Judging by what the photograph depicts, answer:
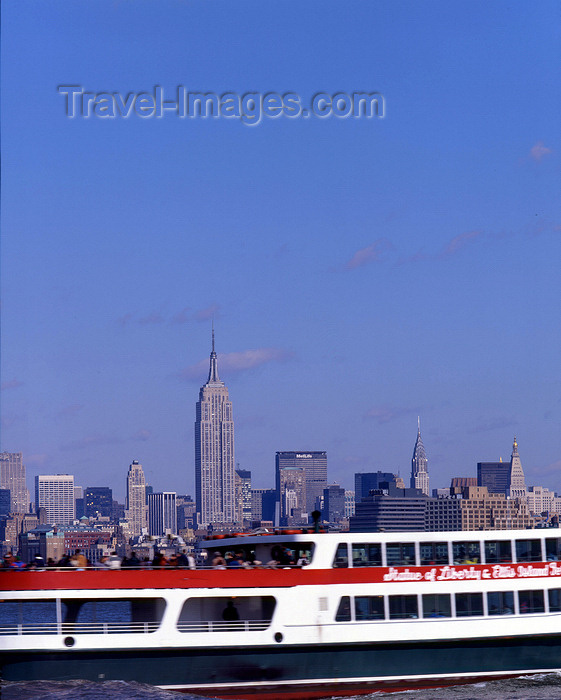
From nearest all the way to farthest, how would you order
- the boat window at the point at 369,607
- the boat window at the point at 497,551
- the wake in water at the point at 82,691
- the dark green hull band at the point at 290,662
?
the wake in water at the point at 82,691
the dark green hull band at the point at 290,662
the boat window at the point at 369,607
the boat window at the point at 497,551

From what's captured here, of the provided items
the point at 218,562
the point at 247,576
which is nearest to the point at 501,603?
the point at 247,576

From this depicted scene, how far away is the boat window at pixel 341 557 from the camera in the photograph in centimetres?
3716

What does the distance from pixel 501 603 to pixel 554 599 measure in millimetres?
1871

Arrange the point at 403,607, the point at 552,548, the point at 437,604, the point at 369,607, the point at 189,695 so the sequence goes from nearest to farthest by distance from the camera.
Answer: the point at 189,695
the point at 369,607
the point at 403,607
the point at 437,604
the point at 552,548

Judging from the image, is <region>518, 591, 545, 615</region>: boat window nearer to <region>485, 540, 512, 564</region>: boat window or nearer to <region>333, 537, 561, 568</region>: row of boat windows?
<region>333, 537, 561, 568</region>: row of boat windows

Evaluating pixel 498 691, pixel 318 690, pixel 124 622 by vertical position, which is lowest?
pixel 498 691

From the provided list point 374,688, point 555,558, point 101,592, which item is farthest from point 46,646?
point 555,558

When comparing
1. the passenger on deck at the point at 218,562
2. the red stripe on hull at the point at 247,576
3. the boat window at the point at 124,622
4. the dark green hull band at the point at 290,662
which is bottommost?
the dark green hull band at the point at 290,662

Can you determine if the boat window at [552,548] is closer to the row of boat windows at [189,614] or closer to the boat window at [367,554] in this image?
the boat window at [367,554]

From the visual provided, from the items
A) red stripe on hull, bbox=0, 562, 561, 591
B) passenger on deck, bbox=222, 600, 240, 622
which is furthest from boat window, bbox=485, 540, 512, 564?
passenger on deck, bbox=222, 600, 240, 622

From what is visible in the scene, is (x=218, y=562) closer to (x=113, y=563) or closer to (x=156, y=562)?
(x=156, y=562)

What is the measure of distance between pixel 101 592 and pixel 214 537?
5.68 meters

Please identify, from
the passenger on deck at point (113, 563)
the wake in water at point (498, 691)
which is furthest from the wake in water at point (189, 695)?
the passenger on deck at point (113, 563)

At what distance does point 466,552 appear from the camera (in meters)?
38.1
